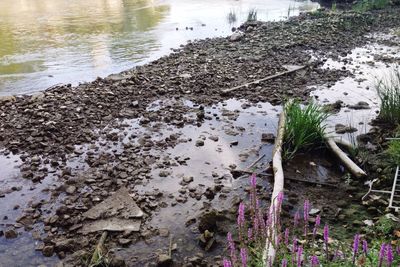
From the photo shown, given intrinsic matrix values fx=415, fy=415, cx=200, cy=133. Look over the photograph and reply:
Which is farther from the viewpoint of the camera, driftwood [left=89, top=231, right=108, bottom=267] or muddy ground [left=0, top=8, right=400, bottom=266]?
muddy ground [left=0, top=8, right=400, bottom=266]

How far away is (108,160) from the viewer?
19.5 ft

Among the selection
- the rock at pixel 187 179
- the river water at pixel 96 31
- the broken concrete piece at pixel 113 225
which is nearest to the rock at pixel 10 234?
the broken concrete piece at pixel 113 225

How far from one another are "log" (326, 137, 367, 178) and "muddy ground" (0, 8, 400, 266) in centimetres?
18

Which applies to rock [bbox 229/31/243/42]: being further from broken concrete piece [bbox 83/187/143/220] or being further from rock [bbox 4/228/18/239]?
rock [bbox 4/228/18/239]

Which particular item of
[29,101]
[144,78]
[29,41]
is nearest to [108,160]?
[29,101]

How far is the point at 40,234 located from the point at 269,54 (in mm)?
8885

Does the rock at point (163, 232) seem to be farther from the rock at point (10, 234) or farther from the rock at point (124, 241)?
the rock at point (10, 234)

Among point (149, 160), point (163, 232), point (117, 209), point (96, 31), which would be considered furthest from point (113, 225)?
point (96, 31)

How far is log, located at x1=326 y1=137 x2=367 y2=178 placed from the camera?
16.9ft

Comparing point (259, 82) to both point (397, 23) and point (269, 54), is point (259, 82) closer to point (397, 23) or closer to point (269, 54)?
point (269, 54)

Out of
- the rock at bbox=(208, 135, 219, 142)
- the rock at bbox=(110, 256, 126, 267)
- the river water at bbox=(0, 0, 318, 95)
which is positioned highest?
the rock at bbox=(110, 256, 126, 267)

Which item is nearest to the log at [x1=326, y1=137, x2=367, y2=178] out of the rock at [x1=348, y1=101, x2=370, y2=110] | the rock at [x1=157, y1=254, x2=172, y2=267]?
the rock at [x1=348, y1=101, x2=370, y2=110]

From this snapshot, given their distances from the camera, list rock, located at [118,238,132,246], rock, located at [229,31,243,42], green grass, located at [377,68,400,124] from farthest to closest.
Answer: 1. rock, located at [229,31,243,42]
2. green grass, located at [377,68,400,124]
3. rock, located at [118,238,132,246]

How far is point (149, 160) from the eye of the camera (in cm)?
597
